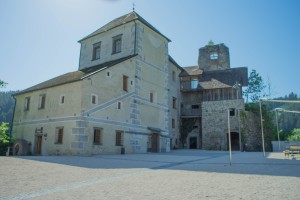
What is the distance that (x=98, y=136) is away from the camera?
60.3ft

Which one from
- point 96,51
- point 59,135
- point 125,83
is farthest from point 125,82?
point 96,51

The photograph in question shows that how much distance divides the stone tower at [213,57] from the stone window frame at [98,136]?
27386 millimetres

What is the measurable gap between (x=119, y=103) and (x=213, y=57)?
26.6 m

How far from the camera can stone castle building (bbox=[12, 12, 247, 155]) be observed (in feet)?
59.2

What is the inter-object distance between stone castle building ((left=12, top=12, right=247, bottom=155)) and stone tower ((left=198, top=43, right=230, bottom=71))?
21.8 ft

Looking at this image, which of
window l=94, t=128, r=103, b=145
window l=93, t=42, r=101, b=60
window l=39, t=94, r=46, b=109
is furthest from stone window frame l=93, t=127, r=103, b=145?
window l=93, t=42, r=101, b=60

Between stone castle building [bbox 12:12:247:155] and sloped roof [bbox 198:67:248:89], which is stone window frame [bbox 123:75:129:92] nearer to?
stone castle building [bbox 12:12:247:155]

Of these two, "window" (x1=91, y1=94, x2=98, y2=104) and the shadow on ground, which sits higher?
"window" (x1=91, y1=94, x2=98, y2=104)

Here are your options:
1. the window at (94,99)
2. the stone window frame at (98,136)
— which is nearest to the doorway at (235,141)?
the stone window frame at (98,136)

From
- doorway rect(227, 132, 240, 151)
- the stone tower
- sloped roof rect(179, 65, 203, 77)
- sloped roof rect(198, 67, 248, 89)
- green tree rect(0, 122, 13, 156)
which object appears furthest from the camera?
Answer: the stone tower

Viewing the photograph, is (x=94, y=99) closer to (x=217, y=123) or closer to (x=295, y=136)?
(x=217, y=123)

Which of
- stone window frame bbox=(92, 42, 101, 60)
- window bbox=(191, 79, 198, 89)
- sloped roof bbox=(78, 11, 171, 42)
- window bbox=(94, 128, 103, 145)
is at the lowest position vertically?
window bbox=(94, 128, 103, 145)

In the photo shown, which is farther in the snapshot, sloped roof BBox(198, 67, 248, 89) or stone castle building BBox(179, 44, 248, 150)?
sloped roof BBox(198, 67, 248, 89)

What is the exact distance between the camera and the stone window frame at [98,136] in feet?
59.3
